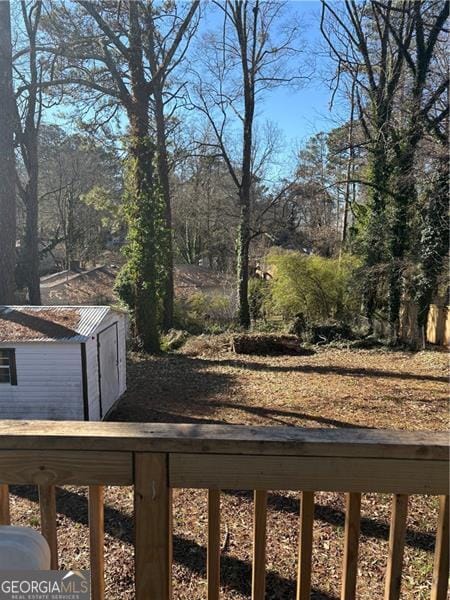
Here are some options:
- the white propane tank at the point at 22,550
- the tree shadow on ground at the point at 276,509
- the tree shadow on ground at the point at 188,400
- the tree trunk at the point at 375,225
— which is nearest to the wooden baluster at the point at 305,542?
the white propane tank at the point at 22,550

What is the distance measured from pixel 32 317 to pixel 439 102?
502 inches

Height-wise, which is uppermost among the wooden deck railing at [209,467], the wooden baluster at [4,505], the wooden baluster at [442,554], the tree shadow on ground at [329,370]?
the wooden deck railing at [209,467]

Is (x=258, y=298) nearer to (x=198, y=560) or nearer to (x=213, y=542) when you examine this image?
(x=198, y=560)

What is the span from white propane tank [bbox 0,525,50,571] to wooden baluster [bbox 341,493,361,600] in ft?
2.61

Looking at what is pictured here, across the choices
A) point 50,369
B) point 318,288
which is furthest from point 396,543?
point 318,288

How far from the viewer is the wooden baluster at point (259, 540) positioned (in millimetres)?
1258

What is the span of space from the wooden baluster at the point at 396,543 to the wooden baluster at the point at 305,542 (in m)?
0.22

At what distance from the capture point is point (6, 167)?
11477mm

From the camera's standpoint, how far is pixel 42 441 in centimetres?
122

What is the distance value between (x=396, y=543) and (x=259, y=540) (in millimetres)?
375

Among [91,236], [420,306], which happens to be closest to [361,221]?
[420,306]

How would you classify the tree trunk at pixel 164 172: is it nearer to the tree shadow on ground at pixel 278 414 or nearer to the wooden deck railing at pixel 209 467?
the tree shadow on ground at pixel 278 414

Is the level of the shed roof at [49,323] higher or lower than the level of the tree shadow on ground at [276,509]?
higher

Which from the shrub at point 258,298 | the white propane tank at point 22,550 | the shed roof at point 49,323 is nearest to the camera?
the white propane tank at point 22,550
